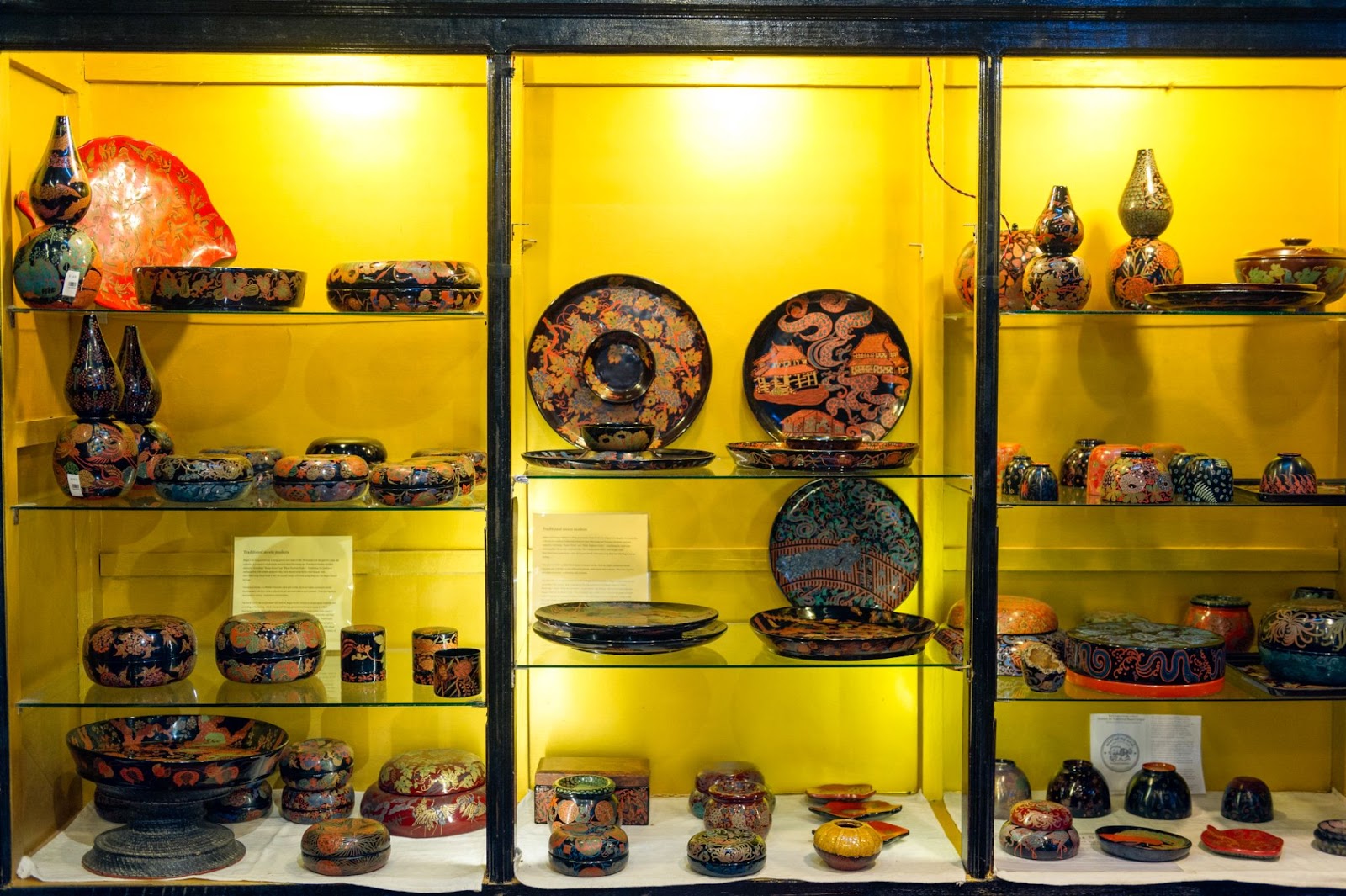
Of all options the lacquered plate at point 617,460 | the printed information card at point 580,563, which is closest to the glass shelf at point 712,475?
the lacquered plate at point 617,460

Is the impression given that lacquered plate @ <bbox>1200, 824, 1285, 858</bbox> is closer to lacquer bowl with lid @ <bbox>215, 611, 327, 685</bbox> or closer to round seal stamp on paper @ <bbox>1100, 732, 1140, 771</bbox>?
round seal stamp on paper @ <bbox>1100, 732, 1140, 771</bbox>

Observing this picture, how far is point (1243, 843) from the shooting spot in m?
2.64

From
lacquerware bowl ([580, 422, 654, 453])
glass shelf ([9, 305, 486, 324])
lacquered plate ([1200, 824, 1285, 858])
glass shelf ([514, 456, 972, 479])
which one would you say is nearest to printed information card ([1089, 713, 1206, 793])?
lacquered plate ([1200, 824, 1285, 858])

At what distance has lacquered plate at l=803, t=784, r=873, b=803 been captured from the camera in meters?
2.88

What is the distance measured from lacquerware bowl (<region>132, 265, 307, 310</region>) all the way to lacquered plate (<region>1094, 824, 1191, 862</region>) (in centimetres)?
201

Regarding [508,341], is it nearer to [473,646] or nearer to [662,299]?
[662,299]

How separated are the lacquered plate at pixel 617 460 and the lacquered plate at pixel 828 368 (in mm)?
339

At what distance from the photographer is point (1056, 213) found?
2754mm

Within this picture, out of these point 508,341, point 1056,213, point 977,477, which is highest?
point 1056,213

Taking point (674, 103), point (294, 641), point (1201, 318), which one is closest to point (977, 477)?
point (1201, 318)

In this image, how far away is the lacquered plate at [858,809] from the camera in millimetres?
2805

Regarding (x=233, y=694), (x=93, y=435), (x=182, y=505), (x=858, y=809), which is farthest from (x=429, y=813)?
(x=93, y=435)

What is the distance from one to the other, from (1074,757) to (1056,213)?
49.8 inches

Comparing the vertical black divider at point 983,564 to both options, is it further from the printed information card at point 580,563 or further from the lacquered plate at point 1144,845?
the printed information card at point 580,563
